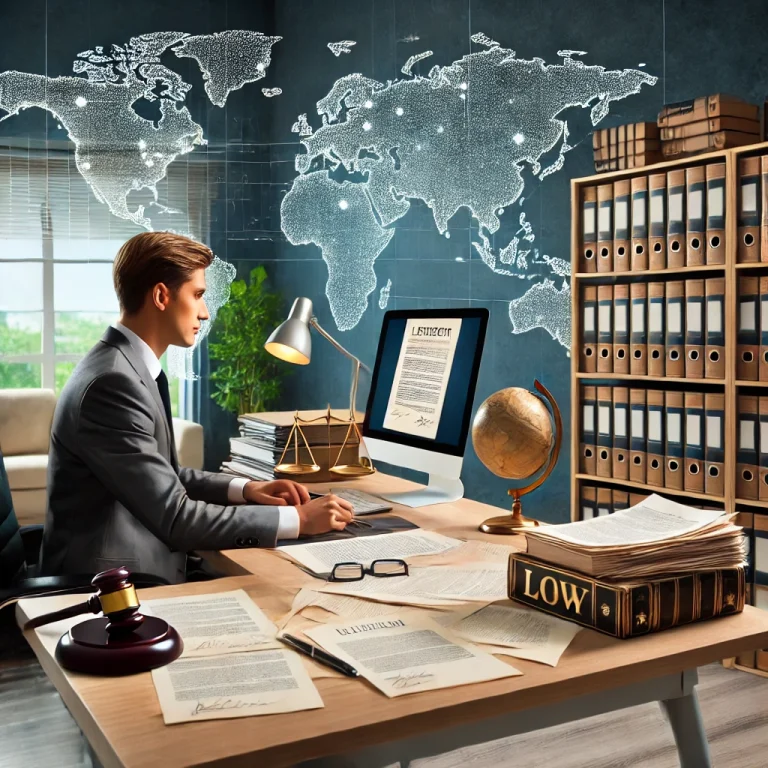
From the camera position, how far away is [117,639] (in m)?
0.99

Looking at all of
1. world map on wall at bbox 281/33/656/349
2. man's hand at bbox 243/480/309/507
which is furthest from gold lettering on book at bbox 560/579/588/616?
world map on wall at bbox 281/33/656/349

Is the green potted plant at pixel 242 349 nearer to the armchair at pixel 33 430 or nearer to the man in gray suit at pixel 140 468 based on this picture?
the armchair at pixel 33 430

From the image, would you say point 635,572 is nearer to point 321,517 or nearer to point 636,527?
point 636,527

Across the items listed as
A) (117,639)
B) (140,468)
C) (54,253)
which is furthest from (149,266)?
(54,253)

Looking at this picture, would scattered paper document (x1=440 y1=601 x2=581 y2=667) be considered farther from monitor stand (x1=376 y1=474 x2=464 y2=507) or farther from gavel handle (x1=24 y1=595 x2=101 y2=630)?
monitor stand (x1=376 y1=474 x2=464 y2=507)

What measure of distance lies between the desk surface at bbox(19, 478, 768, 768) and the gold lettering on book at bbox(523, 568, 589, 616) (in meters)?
0.04

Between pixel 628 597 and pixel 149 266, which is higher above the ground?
pixel 149 266

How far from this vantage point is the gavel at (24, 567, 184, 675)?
95 centimetres

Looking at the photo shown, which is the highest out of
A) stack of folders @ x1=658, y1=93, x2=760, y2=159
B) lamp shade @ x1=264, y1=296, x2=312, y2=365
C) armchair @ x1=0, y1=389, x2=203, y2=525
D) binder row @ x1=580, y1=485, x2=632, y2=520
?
stack of folders @ x1=658, y1=93, x2=760, y2=159

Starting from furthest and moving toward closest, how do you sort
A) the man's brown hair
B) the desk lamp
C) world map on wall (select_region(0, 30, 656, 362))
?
world map on wall (select_region(0, 30, 656, 362)) → the desk lamp → the man's brown hair

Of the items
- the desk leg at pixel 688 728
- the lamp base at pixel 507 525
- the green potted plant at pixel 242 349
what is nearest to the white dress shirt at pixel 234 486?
the lamp base at pixel 507 525

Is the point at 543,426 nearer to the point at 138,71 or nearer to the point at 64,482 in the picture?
the point at 64,482

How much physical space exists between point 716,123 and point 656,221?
369mm

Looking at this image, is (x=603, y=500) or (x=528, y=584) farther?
(x=603, y=500)
